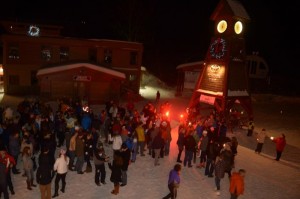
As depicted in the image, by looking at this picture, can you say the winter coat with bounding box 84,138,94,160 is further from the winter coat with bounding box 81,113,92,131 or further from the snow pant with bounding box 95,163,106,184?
the winter coat with bounding box 81,113,92,131

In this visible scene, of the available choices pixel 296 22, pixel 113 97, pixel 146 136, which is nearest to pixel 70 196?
pixel 146 136

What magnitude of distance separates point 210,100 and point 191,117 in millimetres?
2158

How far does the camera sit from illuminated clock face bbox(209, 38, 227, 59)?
21.1 meters

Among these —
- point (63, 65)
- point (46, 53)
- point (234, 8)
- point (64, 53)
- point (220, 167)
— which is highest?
point (234, 8)

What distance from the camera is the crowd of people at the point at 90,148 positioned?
9.77 m

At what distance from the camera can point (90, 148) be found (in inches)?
456

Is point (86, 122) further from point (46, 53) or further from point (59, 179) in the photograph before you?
point (46, 53)

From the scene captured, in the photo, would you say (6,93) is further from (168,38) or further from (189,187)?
(168,38)

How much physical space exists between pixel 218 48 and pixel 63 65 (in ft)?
46.0

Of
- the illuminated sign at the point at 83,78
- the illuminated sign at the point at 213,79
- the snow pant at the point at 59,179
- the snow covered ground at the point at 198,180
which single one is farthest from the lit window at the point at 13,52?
the snow pant at the point at 59,179

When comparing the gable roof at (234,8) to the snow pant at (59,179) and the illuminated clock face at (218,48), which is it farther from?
the snow pant at (59,179)

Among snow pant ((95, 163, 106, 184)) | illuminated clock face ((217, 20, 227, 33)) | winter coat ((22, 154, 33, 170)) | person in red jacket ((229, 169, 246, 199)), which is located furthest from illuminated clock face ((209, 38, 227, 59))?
winter coat ((22, 154, 33, 170))

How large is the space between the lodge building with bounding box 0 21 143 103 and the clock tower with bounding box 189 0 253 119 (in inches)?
358

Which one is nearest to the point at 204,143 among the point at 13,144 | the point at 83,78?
the point at 13,144
